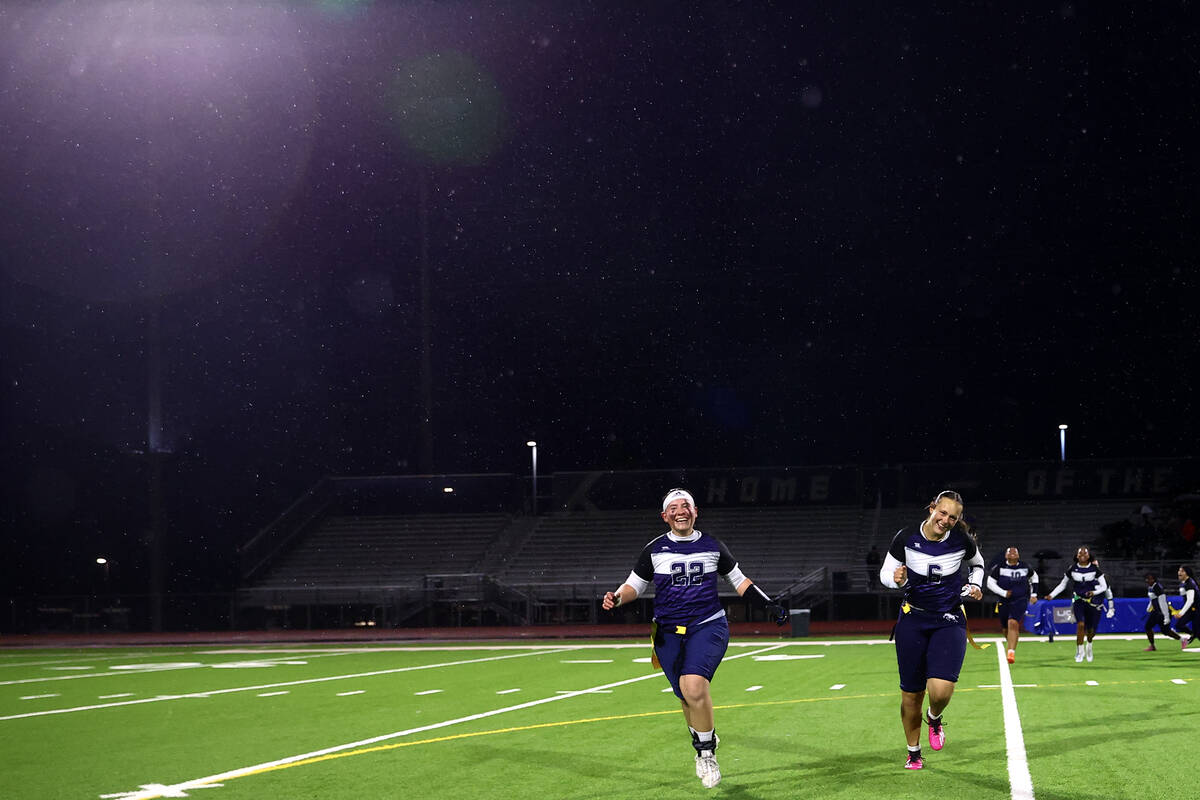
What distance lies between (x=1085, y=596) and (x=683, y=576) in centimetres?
1610

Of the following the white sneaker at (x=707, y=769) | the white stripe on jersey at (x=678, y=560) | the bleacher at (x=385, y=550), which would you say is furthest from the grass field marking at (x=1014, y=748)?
the bleacher at (x=385, y=550)

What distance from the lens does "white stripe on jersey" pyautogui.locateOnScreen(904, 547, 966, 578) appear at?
937cm

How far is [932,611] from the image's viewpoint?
9.35 m

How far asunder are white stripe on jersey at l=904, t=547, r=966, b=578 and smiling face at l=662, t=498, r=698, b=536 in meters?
1.63

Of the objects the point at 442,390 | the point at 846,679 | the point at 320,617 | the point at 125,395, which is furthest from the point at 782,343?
the point at 846,679

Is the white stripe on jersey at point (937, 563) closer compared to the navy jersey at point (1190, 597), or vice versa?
the white stripe on jersey at point (937, 563)

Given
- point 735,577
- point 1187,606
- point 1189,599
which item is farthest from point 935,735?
point 1189,599

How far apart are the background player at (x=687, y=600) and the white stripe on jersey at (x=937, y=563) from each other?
1.02 m

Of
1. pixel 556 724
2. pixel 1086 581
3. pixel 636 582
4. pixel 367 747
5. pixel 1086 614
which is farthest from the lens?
pixel 1086 581

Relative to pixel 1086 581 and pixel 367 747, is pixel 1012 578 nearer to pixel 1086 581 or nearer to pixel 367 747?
pixel 1086 581

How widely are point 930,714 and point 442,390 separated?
A: 48814 millimetres

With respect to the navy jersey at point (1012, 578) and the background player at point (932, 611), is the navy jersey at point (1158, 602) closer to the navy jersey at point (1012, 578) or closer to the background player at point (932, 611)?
the navy jersey at point (1012, 578)

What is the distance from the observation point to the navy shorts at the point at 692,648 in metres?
8.94

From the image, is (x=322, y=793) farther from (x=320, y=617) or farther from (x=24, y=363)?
(x=24, y=363)
